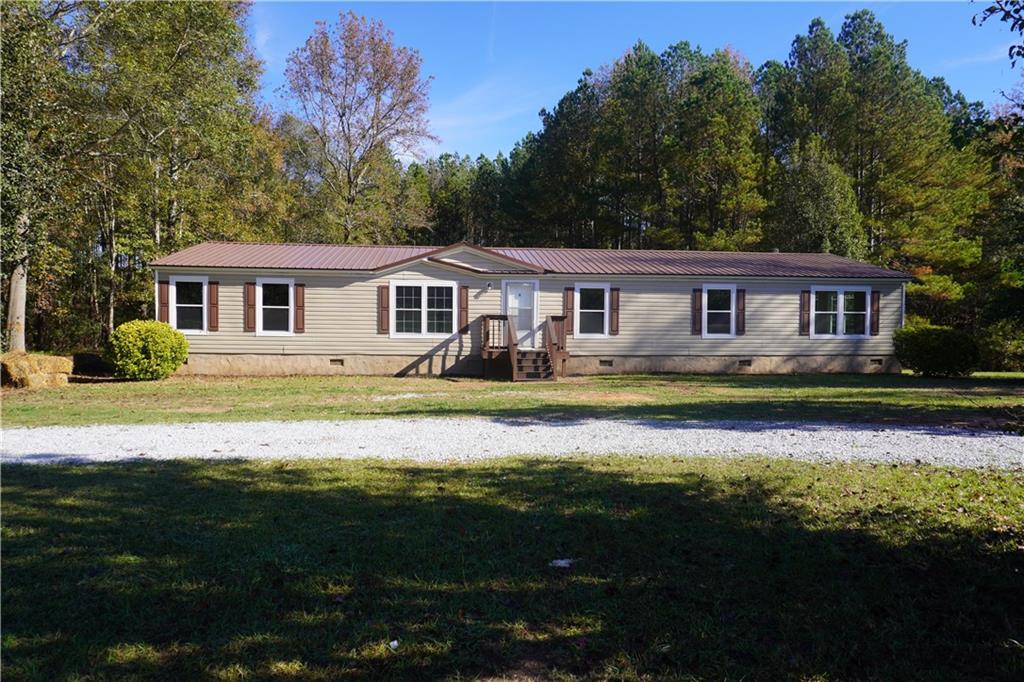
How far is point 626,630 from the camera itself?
298 cm

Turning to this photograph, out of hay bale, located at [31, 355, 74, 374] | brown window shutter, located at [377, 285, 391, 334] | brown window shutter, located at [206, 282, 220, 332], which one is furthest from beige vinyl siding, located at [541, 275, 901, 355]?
hay bale, located at [31, 355, 74, 374]

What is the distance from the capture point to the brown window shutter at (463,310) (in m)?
17.8

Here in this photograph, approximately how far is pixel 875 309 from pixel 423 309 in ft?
43.9

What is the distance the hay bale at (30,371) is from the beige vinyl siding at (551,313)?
3.29m

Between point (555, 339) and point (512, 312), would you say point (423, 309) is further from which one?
point (555, 339)

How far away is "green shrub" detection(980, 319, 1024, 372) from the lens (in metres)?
19.5

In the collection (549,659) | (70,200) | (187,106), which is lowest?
(549,659)

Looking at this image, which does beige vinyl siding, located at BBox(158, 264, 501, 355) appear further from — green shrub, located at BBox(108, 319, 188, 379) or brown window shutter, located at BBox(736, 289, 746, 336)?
brown window shutter, located at BBox(736, 289, 746, 336)

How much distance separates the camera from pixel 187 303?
56.9 ft

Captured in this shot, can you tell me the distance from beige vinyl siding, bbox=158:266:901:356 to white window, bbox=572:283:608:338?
23cm

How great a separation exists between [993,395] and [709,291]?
768 cm

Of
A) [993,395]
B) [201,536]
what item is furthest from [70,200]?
[993,395]

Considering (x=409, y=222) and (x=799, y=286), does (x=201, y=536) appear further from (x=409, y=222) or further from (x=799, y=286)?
(x=409, y=222)

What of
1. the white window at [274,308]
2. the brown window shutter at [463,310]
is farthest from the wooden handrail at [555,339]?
the white window at [274,308]
